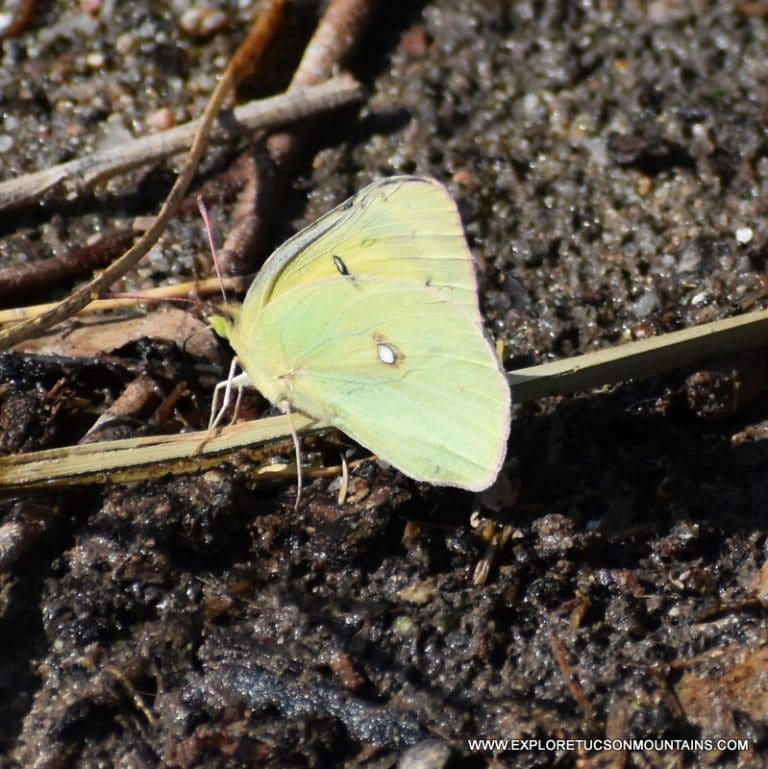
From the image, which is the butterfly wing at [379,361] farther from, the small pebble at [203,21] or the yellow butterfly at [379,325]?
the small pebble at [203,21]

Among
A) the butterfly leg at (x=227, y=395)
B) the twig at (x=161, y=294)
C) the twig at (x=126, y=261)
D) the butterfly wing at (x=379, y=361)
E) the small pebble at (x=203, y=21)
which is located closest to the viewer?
the butterfly wing at (x=379, y=361)

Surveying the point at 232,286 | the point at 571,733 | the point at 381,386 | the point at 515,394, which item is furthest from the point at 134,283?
the point at 571,733

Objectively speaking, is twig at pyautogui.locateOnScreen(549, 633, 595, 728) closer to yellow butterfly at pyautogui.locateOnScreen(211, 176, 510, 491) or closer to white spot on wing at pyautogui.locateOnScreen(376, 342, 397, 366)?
yellow butterfly at pyautogui.locateOnScreen(211, 176, 510, 491)

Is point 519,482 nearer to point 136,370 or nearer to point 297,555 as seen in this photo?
point 297,555

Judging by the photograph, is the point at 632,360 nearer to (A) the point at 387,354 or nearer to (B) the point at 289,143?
(A) the point at 387,354

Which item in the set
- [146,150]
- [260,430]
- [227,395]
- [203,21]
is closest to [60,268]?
[146,150]

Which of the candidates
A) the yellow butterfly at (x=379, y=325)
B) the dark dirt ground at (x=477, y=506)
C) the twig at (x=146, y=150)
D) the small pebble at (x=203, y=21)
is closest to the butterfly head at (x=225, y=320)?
the yellow butterfly at (x=379, y=325)
